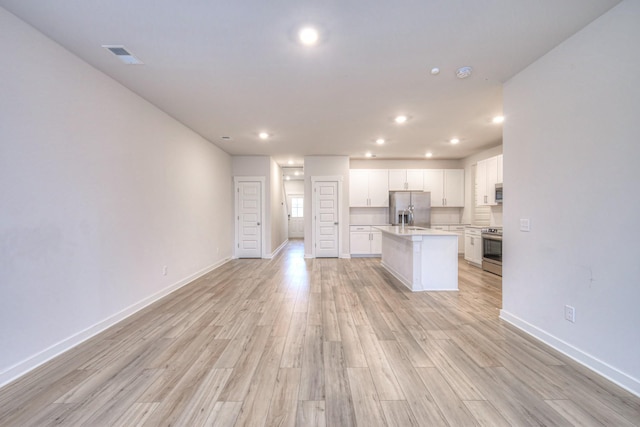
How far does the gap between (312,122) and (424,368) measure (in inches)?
138

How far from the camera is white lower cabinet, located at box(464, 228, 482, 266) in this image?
526 centimetres

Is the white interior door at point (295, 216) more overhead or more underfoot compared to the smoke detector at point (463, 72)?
more underfoot

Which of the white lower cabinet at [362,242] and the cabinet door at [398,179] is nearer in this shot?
the white lower cabinet at [362,242]

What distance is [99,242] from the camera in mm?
2465

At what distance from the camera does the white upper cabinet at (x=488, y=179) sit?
195 inches

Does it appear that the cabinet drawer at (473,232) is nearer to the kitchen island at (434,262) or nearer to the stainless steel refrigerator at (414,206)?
the stainless steel refrigerator at (414,206)

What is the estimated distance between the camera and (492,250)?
4762mm

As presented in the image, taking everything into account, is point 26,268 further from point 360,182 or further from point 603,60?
point 360,182

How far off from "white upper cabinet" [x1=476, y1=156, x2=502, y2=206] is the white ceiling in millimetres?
1667

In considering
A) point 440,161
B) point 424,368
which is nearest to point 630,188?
point 424,368

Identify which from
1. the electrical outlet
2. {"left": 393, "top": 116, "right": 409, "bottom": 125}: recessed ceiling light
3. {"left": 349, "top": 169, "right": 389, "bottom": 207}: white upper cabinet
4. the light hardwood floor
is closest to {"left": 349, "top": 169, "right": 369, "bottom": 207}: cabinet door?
{"left": 349, "top": 169, "right": 389, "bottom": 207}: white upper cabinet

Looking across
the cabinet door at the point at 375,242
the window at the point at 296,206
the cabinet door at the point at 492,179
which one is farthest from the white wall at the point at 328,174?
the window at the point at 296,206

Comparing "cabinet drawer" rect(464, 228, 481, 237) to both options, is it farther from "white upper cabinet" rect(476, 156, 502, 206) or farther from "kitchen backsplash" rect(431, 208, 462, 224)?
"kitchen backsplash" rect(431, 208, 462, 224)

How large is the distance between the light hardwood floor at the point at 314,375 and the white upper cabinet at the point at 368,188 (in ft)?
12.7
